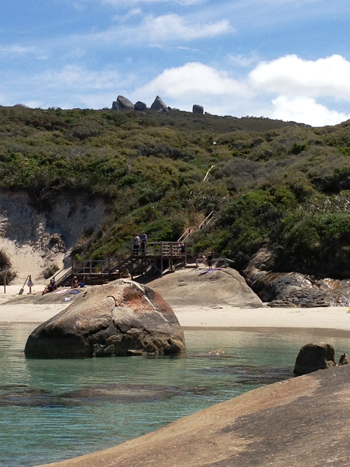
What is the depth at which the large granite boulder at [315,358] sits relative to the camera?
12.1 metres

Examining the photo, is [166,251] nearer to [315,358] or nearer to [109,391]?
[315,358]

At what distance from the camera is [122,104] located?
5261 inches

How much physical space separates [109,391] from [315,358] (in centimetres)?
369

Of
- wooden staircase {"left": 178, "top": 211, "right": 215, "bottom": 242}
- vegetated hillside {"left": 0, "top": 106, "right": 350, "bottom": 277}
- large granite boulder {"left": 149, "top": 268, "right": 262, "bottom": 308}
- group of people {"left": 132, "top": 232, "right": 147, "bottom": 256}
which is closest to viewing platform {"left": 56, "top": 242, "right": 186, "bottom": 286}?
group of people {"left": 132, "top": 232, "right": 147, "bottom": 256}

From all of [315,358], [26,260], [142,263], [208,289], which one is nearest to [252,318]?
[208,289]

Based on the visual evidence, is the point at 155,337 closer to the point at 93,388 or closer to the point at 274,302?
the point at 93,388

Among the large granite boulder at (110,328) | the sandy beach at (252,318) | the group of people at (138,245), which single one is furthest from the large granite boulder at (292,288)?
the large granite boulder at (110,328)

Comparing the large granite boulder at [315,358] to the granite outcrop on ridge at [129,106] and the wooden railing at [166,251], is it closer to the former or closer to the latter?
the wooden railing at [166,251]

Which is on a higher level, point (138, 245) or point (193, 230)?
point (193, 230)

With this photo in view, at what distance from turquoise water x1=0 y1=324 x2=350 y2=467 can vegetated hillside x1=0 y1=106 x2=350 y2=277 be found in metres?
13.9

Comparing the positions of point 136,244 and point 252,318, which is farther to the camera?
point 136,244

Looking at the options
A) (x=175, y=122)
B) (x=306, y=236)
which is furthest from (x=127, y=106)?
(x=306, y=236)

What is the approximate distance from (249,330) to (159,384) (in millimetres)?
10067

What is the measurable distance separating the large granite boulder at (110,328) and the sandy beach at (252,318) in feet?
22.0
